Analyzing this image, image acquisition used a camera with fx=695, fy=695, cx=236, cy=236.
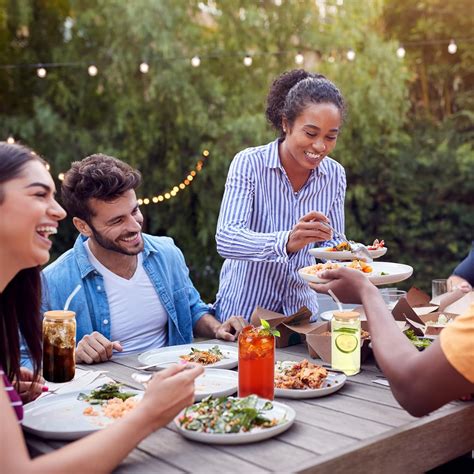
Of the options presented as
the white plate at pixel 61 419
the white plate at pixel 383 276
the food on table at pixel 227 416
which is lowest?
the white plate at pixel 61 419

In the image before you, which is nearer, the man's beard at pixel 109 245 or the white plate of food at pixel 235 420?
the white plate of food at pixel 235 420

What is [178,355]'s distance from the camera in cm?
214

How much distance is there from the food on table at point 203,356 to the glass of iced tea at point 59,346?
0.37 meters

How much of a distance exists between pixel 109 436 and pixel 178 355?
90cm

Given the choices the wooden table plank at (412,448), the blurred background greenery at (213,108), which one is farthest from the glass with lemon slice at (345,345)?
the blurred background greenery at (213,108)

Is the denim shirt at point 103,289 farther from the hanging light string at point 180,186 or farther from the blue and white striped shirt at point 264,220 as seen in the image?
the hanging light string at point 180,186

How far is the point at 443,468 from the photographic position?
210 centimetres

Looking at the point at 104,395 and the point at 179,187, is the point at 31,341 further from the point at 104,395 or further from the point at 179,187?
the point at 179,187

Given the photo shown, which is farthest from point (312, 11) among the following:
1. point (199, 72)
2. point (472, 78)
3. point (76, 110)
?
point (76, 110)

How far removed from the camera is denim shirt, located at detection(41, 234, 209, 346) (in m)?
2.44

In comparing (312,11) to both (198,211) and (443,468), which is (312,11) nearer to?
(198,211)

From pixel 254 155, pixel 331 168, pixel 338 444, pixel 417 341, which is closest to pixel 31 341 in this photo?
pixel 338 444

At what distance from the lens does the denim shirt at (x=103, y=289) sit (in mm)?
2439

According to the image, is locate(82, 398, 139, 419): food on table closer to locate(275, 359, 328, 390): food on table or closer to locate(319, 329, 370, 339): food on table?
locate(275, 359, 328, 390): food on table
